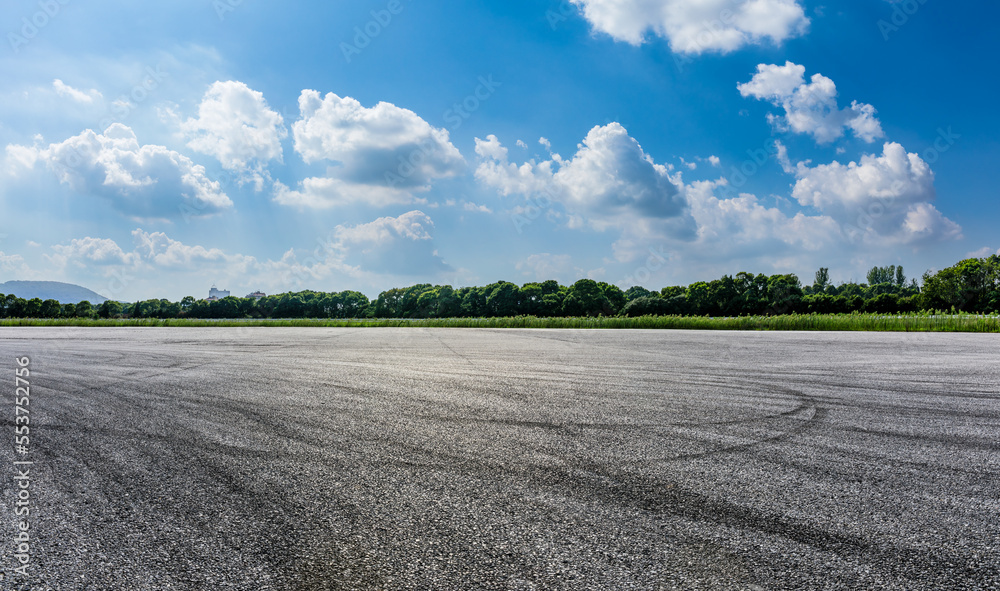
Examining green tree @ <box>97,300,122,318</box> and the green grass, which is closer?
the green grass

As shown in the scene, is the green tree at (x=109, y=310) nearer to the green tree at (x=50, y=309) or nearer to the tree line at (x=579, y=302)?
the tree line at (x=579, y=302)

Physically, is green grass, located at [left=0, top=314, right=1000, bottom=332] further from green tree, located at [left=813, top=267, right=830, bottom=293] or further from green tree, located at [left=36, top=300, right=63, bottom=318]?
green tree, located at [left=813, top=267, right=830, bottom=293]

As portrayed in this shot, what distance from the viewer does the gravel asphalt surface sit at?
2.18 meters

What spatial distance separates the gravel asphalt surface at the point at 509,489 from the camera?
2.18 metres

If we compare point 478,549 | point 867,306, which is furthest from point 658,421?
point 867,306

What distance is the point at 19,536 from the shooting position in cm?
259

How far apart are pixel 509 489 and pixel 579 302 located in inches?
3255

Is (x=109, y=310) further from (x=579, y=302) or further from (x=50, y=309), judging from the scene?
(x=579, y=302)

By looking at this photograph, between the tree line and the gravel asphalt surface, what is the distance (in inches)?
2610

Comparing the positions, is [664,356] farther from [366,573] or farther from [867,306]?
[867,306]

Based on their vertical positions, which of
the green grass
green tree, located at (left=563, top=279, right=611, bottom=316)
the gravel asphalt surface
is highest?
green tree, located at (left=563, top=279, right=611, bottom=316)

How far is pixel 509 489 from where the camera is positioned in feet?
10.0

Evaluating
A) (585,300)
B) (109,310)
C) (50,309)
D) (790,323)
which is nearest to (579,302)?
(585,300)

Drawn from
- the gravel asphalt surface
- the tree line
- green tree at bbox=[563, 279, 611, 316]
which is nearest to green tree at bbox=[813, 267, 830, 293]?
the tree line
